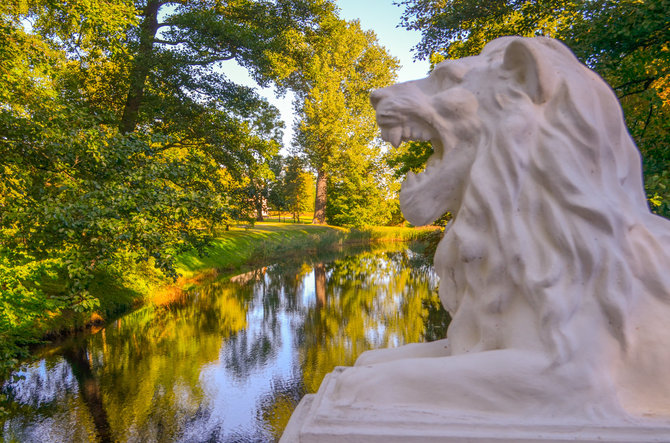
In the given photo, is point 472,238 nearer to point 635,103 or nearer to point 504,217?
point 504,217

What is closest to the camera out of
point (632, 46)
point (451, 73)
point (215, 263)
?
point (451, 73)

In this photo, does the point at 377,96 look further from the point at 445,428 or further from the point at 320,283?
the point at 320,283

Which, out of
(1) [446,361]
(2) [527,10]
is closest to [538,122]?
(1) [446,361]

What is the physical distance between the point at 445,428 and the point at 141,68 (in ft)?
40.0

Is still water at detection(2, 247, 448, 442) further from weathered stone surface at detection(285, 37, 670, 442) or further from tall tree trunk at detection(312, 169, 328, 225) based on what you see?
tall tree trunk at detection(312, 169, 328, 225)

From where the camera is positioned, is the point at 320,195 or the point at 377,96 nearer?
the point at 377,96

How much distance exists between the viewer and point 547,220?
1.60 metres

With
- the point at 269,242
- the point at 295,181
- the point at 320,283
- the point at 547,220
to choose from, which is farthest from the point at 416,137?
the point at 295,181

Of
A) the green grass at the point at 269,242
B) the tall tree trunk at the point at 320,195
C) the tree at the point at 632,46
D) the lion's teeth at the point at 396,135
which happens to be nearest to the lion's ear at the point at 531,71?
the lion's teeth at the point at 396,135

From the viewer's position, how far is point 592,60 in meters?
6.16

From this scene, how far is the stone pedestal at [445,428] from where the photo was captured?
4.82 feet

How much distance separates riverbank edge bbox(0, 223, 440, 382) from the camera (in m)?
10.2

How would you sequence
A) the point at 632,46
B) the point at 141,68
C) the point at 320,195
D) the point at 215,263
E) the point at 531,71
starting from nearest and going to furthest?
the point at 531,71 < the point at 632,46 < the point at 141,68 < the point at 215,263 < the point at 320,195

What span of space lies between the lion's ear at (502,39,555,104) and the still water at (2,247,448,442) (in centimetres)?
584
